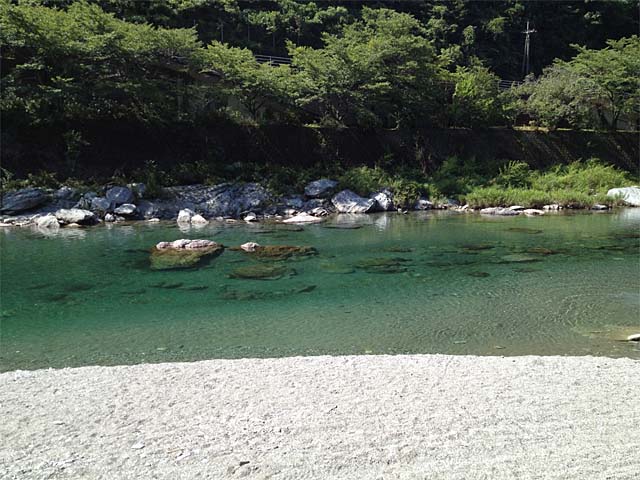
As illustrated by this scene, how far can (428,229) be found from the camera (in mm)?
20203

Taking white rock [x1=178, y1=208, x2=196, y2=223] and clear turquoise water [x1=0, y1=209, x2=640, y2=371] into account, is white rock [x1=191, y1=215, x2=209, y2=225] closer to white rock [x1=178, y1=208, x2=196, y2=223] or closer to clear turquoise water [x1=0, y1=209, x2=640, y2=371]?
white rock [x1=178, y1=208, x2=196, y2=223]

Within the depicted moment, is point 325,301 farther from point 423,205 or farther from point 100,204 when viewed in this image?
point 423,205

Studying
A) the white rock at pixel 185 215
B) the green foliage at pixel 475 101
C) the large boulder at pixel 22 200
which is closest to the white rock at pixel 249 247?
the white rock at pixel 185 215

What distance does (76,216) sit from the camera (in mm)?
20969

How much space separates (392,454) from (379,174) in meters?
25.7

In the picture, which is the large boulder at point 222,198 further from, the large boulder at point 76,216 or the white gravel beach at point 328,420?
the white gravel beach at point 328,420

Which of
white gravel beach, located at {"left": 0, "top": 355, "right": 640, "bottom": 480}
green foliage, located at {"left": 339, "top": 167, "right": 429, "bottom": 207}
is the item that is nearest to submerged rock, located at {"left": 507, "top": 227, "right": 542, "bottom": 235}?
green foliage, located at {"left": 339, "top": 167, "right": 429, "bottom": 207}

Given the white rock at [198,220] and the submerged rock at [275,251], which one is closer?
the submerged rock at [275,251]

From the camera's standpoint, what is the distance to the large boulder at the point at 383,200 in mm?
26234

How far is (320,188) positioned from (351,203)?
80.4 inches

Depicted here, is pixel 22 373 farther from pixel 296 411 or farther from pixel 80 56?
pixel 80 56

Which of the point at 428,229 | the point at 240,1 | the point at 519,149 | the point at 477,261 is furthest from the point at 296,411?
the point at 240,1

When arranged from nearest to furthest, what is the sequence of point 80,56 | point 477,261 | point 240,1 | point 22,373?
point 22,373
point 477,261
point 80,56
point 240,1

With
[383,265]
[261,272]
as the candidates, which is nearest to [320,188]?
[383,265]
